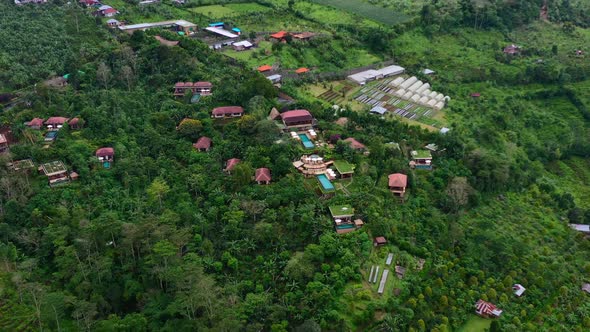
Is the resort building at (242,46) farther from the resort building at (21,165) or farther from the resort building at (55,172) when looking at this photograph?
the resort building at (21,165)

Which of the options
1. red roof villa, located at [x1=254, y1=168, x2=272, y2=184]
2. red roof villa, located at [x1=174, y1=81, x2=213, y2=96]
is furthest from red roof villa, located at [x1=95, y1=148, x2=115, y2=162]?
red roof villa, located at [x1=174, y1=81, x2=213, y2=96]

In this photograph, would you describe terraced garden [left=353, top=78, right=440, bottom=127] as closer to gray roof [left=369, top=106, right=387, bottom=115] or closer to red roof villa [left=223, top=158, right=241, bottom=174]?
gray roof [left=369, top=106, right=387, bottom=115]

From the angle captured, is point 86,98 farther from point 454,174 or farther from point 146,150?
point 454,174

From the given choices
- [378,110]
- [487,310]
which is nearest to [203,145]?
[378,110]

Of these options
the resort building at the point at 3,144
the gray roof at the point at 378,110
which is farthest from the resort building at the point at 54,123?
the gray roof at the point at 378,110

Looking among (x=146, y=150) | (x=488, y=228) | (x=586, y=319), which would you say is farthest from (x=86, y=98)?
(x=586, y=319)
